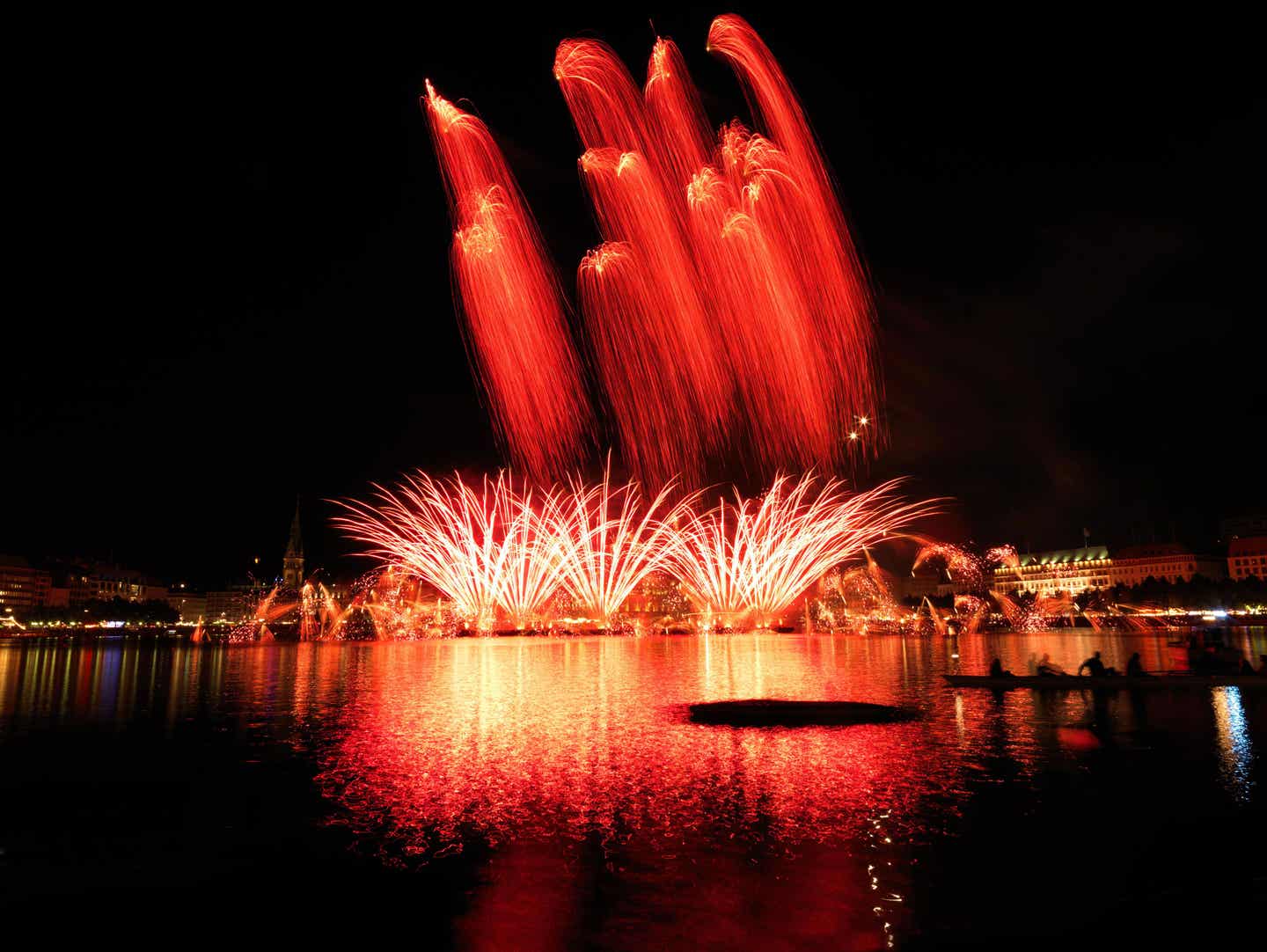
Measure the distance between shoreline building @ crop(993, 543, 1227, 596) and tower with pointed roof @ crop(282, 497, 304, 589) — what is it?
146282 mm

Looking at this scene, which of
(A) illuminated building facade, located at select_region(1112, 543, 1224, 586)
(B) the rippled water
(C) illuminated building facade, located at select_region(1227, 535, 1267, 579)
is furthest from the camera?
(A) illuminated building facade, located at select_region(1112, 543, 1224, 586)

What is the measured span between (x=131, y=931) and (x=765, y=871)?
6163 millimetres

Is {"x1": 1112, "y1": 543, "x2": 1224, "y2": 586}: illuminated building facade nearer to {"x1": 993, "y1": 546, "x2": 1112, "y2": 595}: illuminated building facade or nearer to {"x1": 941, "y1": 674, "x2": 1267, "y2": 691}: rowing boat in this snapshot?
{"x1": 993, "y1": 546, "x2": 1112, "y2": 595}: illuminated building facade

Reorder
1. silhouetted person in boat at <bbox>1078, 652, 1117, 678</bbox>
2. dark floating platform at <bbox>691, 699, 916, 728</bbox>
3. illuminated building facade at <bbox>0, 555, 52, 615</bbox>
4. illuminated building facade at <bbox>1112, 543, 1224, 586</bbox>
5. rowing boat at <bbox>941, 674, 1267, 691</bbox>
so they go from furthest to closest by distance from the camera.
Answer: illuminated building facade at <bbox>1112, 543, 1224, 586</bbox> < illuminated building facade at <bbox>0, 555, 52, 615</bbox> < silhouetted person in boat at <bbox>1078, 652, 1117, 678</bbox> < rowing boat at <bbox>941, 674, 1267, 691</bbox> < dark floating platform at <bbox>691, 699, 916, 728</bbox>

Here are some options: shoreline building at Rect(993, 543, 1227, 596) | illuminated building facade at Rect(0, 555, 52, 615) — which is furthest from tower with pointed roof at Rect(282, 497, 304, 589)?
shoreline building at Rect(993, 543, 1227, 596)

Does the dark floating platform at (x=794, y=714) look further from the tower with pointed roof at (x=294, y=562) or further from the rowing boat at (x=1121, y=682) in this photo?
the tower with pointed roof at (x=294, y=562)

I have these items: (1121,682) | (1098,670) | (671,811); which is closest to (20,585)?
(1098,670)

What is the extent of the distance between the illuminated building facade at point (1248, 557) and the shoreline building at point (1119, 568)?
6546 millimetres

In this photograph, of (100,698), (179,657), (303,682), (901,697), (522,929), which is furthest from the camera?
(179,657)

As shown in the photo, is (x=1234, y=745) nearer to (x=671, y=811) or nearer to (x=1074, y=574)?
(x=671, y=811)

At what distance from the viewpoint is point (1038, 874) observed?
916 cm

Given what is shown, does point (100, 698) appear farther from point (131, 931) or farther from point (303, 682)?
point (131, 931)

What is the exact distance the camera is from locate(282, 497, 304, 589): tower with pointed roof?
18651 cm

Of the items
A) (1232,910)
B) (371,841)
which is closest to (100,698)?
(371,841)
